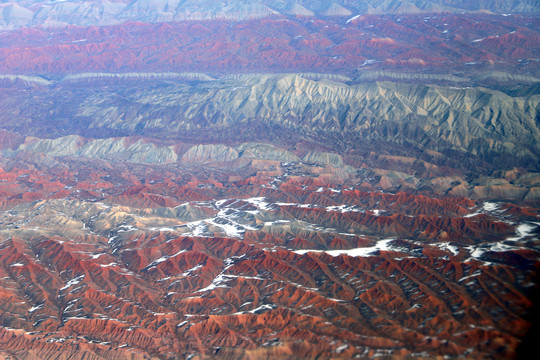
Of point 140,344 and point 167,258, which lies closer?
point 140,344

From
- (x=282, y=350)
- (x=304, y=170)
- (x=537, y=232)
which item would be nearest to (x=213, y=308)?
(x=282, y=350)

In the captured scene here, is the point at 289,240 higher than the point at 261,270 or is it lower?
lower

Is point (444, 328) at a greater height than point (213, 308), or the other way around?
point (444, 328)

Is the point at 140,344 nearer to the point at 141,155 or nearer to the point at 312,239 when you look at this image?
the point at 312,239

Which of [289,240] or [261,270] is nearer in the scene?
[261,270]

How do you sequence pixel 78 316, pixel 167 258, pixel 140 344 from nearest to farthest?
pixel 140 344 < pixel 78 316 < pixel 167 258

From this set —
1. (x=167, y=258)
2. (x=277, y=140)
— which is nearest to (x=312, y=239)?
(x=167, y=258)

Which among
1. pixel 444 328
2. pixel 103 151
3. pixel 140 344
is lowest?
pixel 103 151

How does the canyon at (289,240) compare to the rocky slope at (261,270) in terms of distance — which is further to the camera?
the canyon at (289,240)

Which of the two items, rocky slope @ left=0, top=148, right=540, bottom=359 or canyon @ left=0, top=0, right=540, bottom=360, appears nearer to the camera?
rocky slope @ left=0, top=148, right=540, bottom=359

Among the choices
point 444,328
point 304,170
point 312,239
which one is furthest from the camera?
point 304,170
